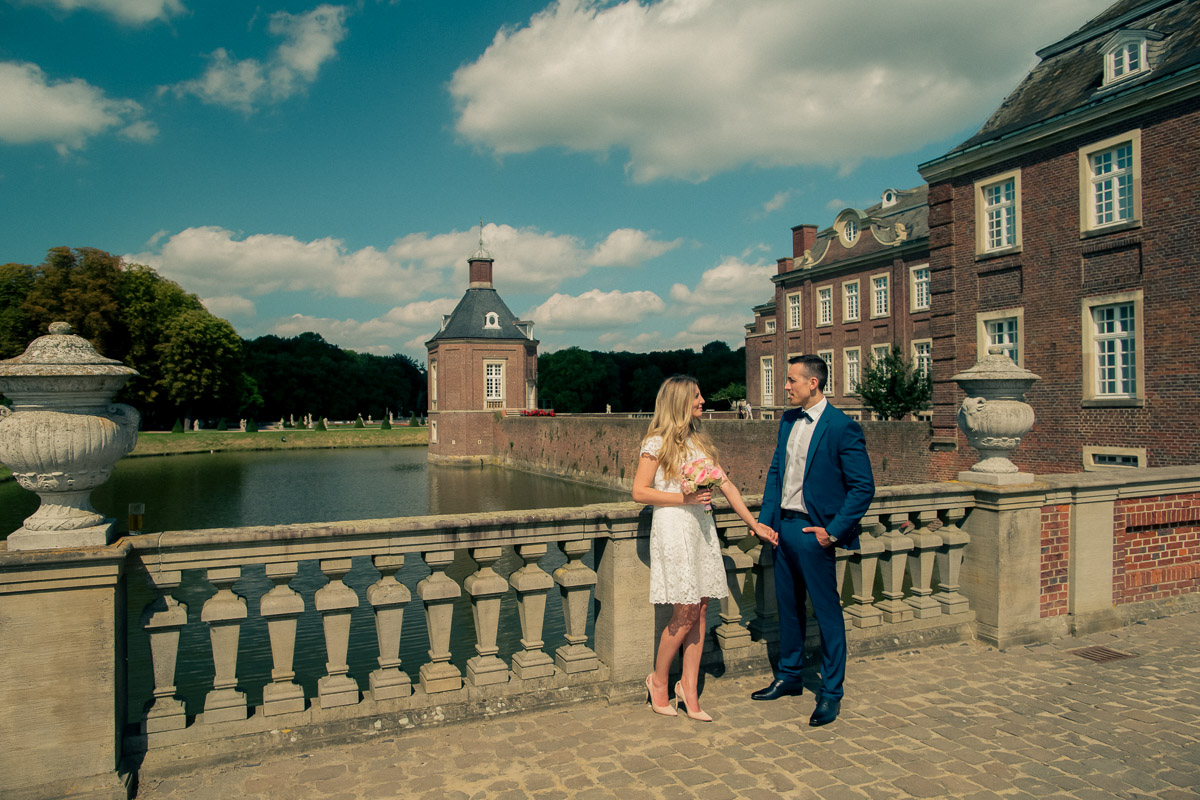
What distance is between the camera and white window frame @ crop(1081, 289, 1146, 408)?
15258 mm

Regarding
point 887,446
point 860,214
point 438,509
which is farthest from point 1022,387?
point 860,214

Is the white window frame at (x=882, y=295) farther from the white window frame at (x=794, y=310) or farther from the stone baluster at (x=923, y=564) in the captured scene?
the stone baluster at (x=923, y=564)

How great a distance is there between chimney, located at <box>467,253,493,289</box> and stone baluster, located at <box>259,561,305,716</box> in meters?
53.2

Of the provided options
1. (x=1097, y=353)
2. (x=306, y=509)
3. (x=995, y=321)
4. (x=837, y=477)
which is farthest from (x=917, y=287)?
(x=837, y=477)

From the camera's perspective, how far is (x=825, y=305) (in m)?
37.7

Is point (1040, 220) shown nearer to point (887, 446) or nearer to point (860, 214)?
point (887, 446)

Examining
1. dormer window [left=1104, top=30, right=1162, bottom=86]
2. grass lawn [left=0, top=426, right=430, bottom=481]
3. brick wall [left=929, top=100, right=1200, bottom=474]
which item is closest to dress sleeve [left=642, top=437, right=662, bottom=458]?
brick wall [left=929, top=100, right=1200, bottom=474]

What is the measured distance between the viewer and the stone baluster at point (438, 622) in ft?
12.4

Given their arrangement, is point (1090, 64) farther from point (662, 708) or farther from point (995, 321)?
point (662, 708)

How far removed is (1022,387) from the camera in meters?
5.23

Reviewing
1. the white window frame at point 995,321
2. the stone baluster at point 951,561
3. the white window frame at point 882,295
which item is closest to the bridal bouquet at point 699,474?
the stone baluster at point 951,561

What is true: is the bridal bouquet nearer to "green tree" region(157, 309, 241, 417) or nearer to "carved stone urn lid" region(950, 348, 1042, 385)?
"carved stone urn lid" region(950, 348, 1042, 385)

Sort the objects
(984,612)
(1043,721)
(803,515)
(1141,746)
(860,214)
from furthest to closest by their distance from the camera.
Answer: (860,214) < (984,612) < (803,515) < (1043,721) < (1141,746)

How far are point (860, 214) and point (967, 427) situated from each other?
32864 mm
